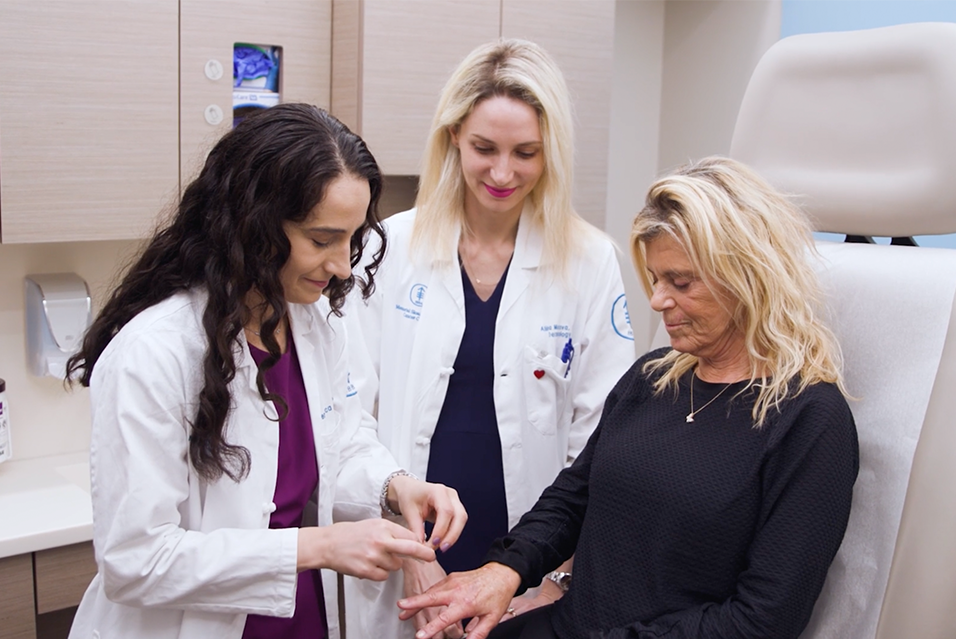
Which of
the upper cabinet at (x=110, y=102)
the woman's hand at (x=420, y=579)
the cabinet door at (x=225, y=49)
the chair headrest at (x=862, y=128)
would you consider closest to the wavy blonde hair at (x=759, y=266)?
the chair headrest at (x=862, y=128)

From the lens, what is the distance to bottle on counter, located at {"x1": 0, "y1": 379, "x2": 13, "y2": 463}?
2.26 m

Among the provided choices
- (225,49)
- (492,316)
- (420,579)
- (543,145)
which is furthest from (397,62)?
(420,579)

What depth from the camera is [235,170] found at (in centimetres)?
122

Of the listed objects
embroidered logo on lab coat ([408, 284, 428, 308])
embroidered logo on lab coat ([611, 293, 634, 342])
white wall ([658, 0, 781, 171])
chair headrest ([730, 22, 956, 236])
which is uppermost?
white wall ([658, 0, 781, 171])

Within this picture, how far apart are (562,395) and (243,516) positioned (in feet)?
2.62

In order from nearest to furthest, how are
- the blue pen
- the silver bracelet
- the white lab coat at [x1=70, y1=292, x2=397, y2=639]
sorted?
the white lab coat at [x1=70, y1=292, x2=397, y2=639] → the silver bracelet → the blue pen

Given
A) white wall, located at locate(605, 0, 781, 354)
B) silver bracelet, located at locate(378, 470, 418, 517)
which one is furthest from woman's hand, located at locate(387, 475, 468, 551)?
white wall, located at locate(605, 0, 781, 354)

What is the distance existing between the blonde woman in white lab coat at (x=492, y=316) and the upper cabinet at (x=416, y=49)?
0.54 m

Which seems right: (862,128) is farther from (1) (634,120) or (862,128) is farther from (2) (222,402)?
(1) (634,120)

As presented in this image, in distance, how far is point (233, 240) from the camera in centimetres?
121

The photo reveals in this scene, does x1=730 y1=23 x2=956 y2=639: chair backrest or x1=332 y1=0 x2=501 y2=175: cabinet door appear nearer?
x1=730 y1=23 x2=956 y2=639: chair backrest

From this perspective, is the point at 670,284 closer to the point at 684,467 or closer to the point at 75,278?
the point at 684,467

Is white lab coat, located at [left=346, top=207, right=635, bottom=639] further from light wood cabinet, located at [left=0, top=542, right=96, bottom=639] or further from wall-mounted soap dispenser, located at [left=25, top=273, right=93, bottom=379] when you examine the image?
wall-mounted soap dispenser, located at [left=25, top=273, right=93, bottom=379]

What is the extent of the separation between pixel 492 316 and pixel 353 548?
709mm
